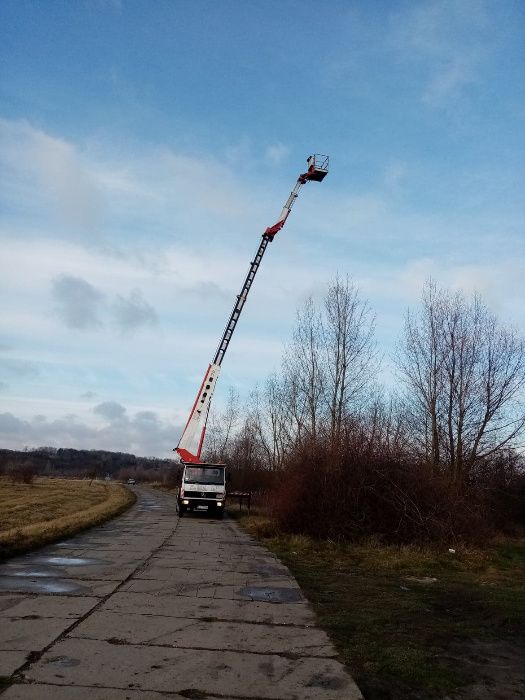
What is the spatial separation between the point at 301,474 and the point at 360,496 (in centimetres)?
200

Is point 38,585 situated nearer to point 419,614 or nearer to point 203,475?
point 419,614

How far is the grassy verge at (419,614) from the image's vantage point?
5.45m

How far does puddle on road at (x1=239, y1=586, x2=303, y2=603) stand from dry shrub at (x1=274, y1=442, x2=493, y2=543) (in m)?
8.16

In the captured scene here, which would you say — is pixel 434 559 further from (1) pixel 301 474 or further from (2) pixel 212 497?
(2) pixel 212 497

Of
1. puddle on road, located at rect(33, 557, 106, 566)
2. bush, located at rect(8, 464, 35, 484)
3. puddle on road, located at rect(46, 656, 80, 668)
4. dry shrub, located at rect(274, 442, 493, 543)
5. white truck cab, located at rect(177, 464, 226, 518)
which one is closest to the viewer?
puddle on road, located at rect(46, 656, 80, 668)

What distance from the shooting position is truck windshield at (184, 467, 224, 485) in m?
Answer: 26.1

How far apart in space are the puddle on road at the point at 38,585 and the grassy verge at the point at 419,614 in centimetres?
372

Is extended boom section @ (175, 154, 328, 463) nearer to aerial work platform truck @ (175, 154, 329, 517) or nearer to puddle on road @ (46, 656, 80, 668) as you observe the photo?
aerial work platform truck @ (175, 154, 329, 517)

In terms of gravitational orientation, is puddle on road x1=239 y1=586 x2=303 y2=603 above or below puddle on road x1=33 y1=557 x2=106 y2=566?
below

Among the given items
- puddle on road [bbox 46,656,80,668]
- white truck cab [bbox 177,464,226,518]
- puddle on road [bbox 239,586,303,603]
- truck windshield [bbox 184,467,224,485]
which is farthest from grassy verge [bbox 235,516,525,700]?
truck windshield [bbox 184,467,224,485]

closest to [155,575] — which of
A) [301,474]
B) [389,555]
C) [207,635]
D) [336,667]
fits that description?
[207,635]

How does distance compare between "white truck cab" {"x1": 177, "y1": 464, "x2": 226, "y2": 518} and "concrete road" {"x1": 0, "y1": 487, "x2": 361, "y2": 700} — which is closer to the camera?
"concrete road" {"x1": 0, "y1": 487, "x2": 361, "y2": 700}

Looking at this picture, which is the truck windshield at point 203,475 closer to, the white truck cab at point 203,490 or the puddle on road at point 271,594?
the white truck cab at point 203,490

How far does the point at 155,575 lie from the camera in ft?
34.5
